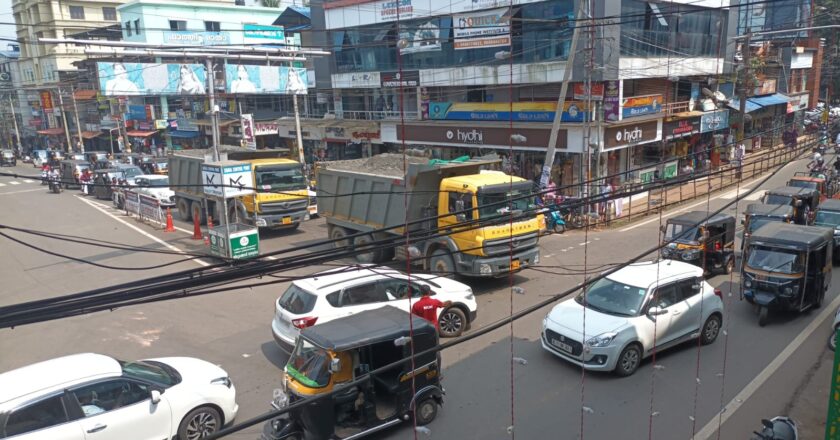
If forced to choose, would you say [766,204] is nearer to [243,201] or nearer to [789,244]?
[789,244]

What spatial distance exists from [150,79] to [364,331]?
19712mm

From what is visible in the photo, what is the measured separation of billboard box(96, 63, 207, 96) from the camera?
833 inches

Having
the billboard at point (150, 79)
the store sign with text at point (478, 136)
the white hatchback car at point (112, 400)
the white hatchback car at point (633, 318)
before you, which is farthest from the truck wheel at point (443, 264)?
the billboard at point (150, 79)

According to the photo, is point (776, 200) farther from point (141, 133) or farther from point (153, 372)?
point (141, 133)

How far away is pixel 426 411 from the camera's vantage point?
7.76 meters

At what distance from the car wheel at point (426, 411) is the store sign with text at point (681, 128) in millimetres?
22015

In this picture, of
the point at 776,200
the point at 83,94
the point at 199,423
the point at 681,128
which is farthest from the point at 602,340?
the point at 83,94

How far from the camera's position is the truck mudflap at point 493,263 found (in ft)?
42.5

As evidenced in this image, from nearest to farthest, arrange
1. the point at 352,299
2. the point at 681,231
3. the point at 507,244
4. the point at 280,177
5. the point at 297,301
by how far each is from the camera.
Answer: the point at 297,301
the point at 352,299
the point at 507,244
the point at 681,231
the point at 280,177

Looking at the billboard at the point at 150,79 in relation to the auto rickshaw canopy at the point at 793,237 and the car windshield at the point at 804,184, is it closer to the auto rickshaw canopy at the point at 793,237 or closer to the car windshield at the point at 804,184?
the auto rickshaw canopy at the point at 793,237

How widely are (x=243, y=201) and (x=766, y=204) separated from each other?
1623 centimetres

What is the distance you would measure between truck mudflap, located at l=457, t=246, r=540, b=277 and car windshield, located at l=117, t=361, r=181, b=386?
6668mm

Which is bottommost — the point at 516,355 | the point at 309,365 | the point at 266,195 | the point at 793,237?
the point at 516,355

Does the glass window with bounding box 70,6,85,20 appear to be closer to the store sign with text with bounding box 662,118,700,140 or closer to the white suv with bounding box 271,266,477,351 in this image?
the store sign with text with bounding box 662,118,700,140
